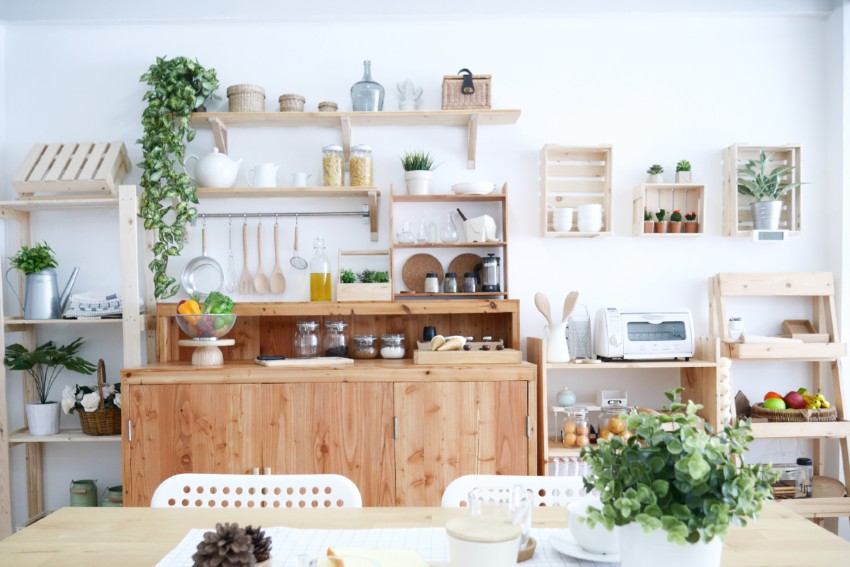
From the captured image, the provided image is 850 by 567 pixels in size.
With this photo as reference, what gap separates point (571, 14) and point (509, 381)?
1841mm

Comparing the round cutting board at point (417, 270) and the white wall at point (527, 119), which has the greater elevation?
the white wall at point (527, 119)

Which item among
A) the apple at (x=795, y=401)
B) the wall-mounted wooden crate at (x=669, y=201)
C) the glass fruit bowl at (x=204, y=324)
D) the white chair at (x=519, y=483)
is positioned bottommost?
the apple at (x=795, y=401)

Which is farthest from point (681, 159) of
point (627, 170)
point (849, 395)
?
point (849, 395)

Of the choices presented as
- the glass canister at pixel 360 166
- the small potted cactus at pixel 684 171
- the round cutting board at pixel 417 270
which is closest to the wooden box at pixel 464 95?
the glass canister at pixel 360 166

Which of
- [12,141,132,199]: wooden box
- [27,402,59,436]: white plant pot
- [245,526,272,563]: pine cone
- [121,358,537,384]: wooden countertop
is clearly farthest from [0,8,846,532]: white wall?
[245,526,272,563]: pine cone

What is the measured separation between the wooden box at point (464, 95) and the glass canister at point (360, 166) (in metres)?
0.43

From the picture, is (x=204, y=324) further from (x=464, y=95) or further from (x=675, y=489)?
(x=675, y=489)

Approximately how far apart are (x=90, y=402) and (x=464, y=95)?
221cm

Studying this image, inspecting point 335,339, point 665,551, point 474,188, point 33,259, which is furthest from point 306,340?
point 665,551

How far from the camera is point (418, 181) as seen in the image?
3168 millimetres

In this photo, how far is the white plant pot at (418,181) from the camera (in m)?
3.17

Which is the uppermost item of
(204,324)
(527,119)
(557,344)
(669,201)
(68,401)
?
(527,119)

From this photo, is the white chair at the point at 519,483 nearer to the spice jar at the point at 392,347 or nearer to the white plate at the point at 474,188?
the spice jar at the point at 392,347

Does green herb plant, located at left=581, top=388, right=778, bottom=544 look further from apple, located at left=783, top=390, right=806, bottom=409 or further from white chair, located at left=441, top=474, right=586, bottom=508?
apple, located at left=783, top=390, right=806, bottom=409
